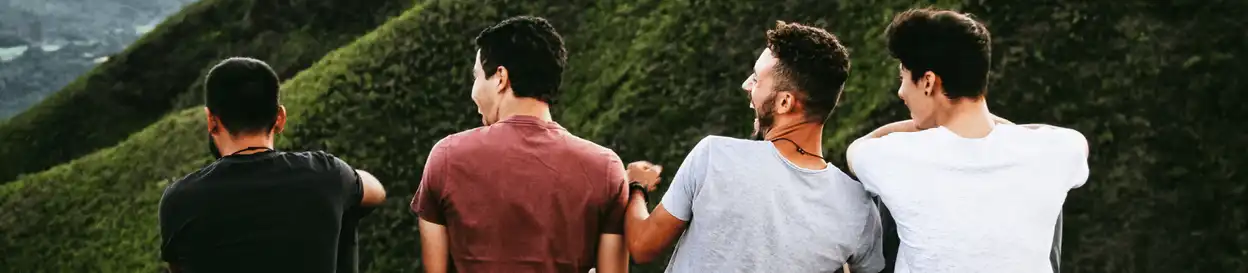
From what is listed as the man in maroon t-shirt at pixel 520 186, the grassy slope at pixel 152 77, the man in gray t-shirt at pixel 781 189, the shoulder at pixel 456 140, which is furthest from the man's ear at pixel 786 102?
the grassy slope at pixel 152 77

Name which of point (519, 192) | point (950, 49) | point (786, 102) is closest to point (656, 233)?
point (519, 192)

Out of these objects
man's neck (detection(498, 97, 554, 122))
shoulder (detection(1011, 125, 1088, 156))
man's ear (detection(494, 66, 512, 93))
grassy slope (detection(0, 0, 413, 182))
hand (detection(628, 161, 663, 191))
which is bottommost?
grassy slope (detection(0, 0, 413, 182))

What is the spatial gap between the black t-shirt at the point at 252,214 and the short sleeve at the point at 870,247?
171 cm

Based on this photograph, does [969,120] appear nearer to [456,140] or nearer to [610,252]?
[610,252]

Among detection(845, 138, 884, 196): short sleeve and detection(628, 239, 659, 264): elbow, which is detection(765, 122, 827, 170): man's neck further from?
detection(628, 239, 659, 264): elbow

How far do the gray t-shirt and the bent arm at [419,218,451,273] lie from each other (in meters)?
0.82

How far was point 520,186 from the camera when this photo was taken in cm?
343

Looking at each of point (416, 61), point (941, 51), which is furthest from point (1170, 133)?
point (416, 61)

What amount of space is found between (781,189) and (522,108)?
3.02 ft

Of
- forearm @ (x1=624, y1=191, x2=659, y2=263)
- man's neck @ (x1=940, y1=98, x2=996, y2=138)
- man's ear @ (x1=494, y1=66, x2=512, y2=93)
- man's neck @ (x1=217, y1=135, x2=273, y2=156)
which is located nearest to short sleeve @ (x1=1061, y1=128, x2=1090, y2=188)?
man's neck @ (x1=940, y1=98, x2=996, y2=138)

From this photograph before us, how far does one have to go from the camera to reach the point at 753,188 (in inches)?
126

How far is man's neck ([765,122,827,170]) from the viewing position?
327cm

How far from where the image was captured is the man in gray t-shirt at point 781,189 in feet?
10.5

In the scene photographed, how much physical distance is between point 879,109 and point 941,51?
10.6 feet
